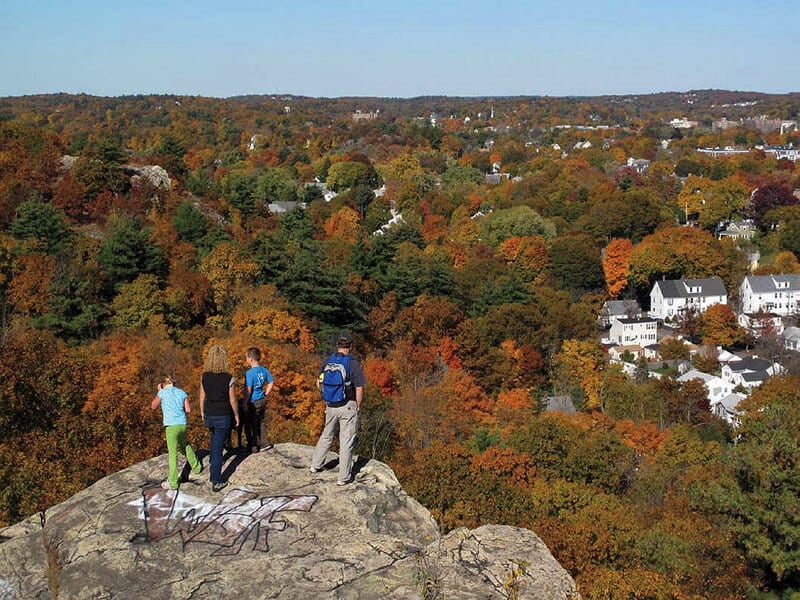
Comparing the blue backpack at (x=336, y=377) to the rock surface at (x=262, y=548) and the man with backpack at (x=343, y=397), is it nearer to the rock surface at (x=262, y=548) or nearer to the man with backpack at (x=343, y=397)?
the man with backpack at (x=343, y=397)

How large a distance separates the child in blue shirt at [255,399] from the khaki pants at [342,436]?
3.03 ft

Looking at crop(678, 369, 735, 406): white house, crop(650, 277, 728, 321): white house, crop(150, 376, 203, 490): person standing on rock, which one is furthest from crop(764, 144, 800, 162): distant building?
crop(150, 376, 203, 490): person standing on rock

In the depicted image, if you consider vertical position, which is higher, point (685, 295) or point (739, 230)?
point (739, 230)

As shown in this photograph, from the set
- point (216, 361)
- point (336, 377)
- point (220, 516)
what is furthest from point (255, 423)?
point (220, 516)

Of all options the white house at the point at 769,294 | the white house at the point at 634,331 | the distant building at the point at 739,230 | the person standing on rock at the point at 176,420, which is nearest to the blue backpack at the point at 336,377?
the person standing on rock at the point at 176,420

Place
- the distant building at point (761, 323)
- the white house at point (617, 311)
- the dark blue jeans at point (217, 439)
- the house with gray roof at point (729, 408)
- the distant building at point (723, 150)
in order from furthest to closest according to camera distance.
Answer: the distant building at point (723, 150) < the white house at point (617, 311) < the distant building at point (761, 323) < the house with gray roof at point (729, 408) < the dark blue jeans at point (217, 439)

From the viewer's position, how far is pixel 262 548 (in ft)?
21.8

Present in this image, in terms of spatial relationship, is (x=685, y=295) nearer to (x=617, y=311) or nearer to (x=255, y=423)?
(x=617, y=311)

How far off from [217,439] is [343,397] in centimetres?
135

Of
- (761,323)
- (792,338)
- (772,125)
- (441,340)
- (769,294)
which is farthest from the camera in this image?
(772,125)

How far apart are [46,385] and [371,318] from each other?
1883cm

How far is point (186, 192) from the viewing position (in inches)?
1778

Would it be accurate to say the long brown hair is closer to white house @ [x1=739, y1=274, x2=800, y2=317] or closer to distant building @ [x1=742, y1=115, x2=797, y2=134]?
white house @ [x1=739, y1=274, x2=800, y2=317]

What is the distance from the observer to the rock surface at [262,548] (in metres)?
Result: 6.16
